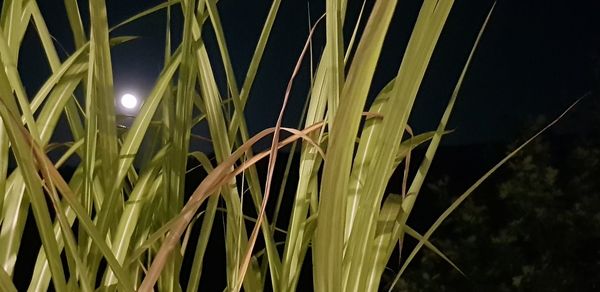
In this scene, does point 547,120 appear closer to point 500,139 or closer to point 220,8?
point 500,139

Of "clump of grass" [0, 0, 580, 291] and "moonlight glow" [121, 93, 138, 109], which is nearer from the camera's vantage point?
"clump of grass" [0, 0, 580, 291]

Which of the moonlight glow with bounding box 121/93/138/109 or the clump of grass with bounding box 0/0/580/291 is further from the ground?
the clump of grass with bounding box 0/0/580/291

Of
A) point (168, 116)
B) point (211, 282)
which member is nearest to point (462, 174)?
point (211, 282)

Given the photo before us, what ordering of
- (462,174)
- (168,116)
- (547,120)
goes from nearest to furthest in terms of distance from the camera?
1. (168,116)
2. (547,120)
3. (462,174)

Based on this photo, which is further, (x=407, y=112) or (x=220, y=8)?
(x=220, y=8)
